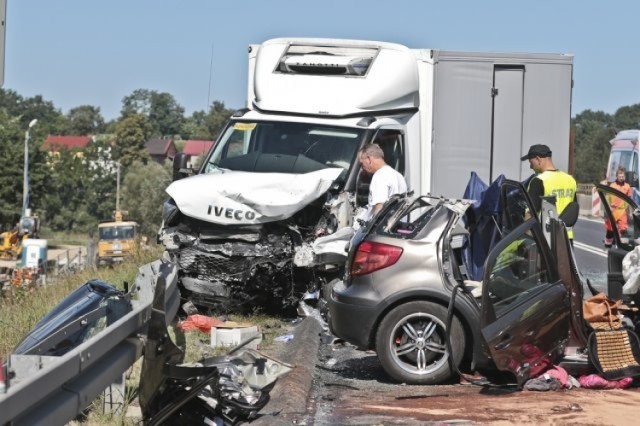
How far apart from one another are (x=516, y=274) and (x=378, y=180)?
340 cm

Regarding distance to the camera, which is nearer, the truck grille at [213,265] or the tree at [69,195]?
the truck grille at [213,265]

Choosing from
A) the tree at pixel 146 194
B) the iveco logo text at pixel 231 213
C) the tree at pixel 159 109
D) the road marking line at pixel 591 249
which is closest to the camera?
the iveco logo text at pixel 231 213

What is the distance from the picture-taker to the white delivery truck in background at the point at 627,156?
843 inches

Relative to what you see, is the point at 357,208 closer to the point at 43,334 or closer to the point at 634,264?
the point at 634,264

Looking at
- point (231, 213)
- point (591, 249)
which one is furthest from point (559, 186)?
point (591, 249)

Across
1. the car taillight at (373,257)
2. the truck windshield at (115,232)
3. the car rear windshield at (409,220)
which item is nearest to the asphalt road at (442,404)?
the car taillight at (373,257)

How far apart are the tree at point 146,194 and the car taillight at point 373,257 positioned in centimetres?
7232

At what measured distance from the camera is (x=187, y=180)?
38.8 ft

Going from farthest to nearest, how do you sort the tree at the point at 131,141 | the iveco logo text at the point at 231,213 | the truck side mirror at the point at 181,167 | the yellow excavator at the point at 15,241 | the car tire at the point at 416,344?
the tree at the point at 131,141
the yellow excavator at the point at 15,241
the truck side mirror at the point at 181,167
the iveco logo text at the point at 231,213
the car tire at the point at 416,344

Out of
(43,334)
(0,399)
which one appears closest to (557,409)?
(43,334)

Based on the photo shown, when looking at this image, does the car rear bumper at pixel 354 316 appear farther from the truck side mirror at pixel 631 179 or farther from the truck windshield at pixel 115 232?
the truck windshield at pixel 115 232

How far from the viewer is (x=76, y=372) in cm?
497

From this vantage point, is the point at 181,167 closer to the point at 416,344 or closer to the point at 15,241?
the point at 416,344

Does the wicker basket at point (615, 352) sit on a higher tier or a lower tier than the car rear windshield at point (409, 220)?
lower
